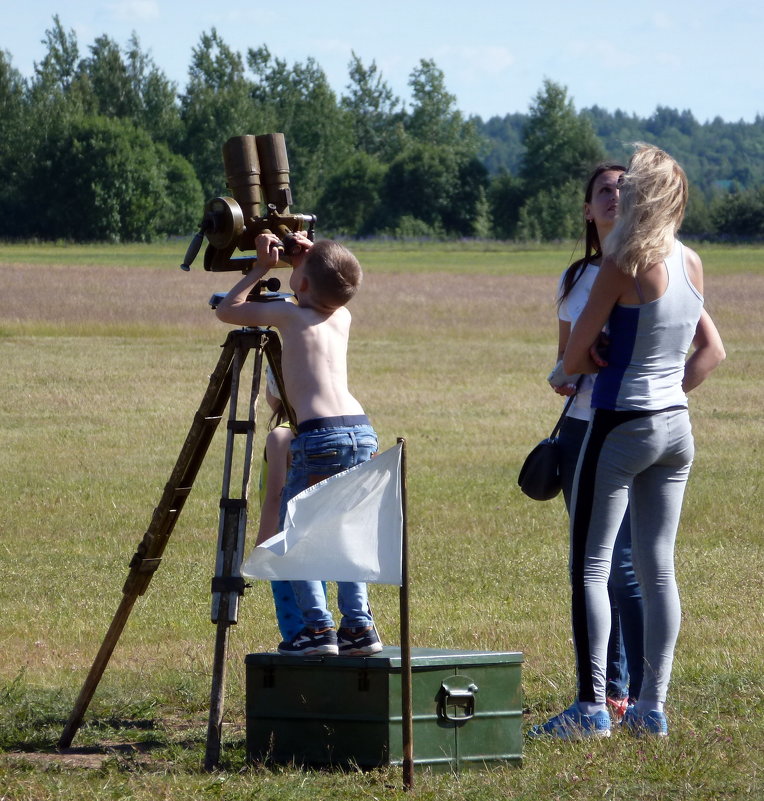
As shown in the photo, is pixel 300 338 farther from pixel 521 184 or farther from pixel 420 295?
pixel 521 184

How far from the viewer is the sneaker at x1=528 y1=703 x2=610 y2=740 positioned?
454 centimetres

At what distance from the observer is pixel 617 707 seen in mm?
4938

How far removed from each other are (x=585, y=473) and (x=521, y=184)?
104072mm

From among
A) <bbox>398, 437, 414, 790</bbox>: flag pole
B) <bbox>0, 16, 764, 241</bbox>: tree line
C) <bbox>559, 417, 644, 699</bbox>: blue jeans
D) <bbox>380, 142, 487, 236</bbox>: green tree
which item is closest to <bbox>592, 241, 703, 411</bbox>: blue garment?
<bbox>559, 417, 644, 699</bbox>: blue jeans

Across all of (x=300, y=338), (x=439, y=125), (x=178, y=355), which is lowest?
(x=178, y=355)

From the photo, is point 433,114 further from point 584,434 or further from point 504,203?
point 584,434

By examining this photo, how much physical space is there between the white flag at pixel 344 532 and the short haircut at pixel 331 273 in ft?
2.20

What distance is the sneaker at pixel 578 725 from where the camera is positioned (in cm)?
454

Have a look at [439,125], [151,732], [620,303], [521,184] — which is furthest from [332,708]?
[439,125]

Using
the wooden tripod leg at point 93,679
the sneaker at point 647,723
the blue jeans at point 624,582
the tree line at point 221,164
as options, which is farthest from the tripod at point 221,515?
the tree line at point 221,164

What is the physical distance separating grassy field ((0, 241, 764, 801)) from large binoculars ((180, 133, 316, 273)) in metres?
1.76

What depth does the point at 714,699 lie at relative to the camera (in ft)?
17.4

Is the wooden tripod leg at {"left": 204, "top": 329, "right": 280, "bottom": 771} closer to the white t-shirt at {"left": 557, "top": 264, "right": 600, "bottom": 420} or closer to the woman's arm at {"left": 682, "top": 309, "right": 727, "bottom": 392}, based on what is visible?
the white t-shirt at {"left": 557, "top": 264, "right": 600, "bottom": 420}

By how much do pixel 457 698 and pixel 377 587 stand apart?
354 centimetres
